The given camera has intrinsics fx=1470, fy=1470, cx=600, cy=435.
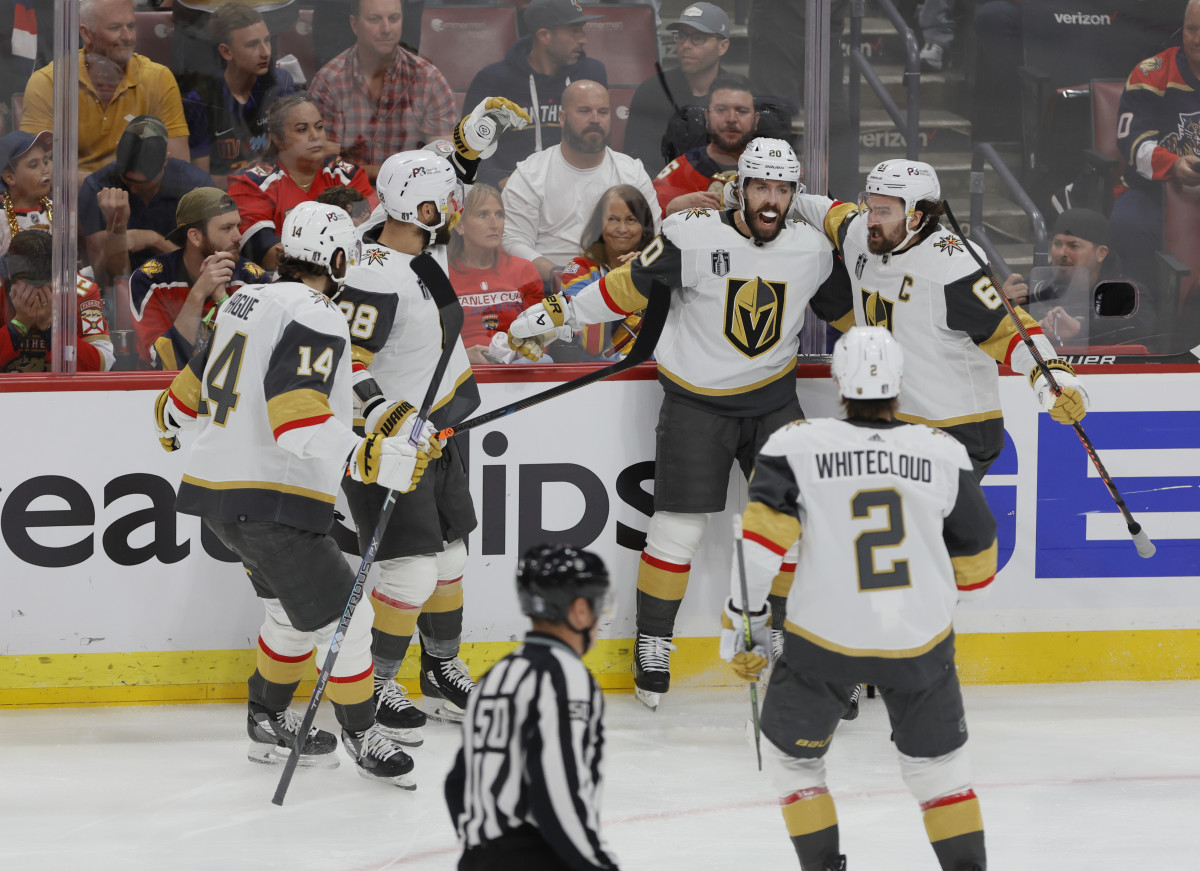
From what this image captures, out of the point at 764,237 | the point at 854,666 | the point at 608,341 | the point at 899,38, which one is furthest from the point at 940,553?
the point at 899,38

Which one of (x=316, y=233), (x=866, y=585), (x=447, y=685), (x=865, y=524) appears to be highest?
(x=316, y=233)

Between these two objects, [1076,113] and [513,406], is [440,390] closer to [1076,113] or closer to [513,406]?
[513,406]

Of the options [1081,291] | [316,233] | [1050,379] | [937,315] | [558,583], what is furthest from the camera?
[1081,291]

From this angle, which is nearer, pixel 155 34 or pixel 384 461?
pixel 384 461

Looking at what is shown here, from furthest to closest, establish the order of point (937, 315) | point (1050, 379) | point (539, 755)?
point (937, 315), point (1050, 379), point (539, 755)

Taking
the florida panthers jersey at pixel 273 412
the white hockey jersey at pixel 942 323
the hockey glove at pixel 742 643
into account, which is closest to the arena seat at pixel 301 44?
the florida panthers jersey at pixel 273 412

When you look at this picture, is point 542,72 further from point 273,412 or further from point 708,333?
point 273,412

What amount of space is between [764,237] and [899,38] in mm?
940

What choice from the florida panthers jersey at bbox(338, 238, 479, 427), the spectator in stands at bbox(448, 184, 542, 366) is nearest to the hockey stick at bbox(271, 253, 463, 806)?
the florida panthers jersey at bbox(338, 238, 479, 427)

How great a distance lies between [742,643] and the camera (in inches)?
109

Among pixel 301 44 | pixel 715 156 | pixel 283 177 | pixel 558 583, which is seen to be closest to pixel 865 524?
pixel 558 583

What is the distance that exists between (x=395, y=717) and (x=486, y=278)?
4.33 ft

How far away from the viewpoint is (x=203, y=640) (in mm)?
4215

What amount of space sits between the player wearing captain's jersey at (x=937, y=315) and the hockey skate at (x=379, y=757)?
165 centimetres
